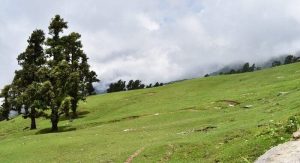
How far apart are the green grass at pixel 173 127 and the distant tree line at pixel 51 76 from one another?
4920 mm

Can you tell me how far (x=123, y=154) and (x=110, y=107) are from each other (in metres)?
56.2

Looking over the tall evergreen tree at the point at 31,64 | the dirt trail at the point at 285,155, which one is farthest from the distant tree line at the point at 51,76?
the dirt trail at the point at 285,155

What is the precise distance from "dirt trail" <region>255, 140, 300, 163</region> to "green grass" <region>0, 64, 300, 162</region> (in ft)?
8.36

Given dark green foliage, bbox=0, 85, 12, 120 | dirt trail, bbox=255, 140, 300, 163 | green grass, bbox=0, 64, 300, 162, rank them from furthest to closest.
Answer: dark green foliage, bbox=0, 85, 12, 120, green grass, bbox=0, 64, 300, 162, dirt trail, bbox=255, 140, 300, 163

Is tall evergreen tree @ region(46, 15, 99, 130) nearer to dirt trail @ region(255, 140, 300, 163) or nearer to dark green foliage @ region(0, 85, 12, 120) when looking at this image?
dark green foliage @ region(0, 85, 12, 120)

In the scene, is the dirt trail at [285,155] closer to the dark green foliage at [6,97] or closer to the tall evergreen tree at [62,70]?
the tall evergreen tree at [62,70]

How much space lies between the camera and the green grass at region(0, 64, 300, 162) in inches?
1502

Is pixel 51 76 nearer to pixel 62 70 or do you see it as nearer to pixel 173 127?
pixel 62 70

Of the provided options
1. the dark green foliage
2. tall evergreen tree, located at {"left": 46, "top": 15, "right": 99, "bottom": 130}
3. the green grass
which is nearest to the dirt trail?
the green grass

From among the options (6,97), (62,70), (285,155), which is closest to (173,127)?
(62,70)

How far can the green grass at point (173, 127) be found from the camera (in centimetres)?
3816

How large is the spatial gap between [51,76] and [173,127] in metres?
28.4

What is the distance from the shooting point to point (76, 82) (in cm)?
7981

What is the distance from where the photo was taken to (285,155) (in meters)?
17.5
